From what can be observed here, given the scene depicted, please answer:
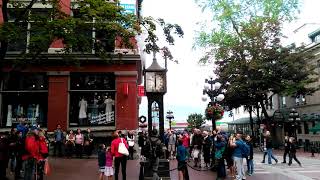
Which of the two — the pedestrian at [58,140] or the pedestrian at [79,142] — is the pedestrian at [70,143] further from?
the pedestrian at [58,140]

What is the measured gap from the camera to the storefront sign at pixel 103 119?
24281 millimetres

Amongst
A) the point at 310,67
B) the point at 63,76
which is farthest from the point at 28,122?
the point at 310,67

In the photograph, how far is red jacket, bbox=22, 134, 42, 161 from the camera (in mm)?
11773

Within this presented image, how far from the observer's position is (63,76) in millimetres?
24141

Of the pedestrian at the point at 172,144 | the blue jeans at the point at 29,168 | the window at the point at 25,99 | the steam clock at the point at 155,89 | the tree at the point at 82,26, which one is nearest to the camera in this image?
the blue jeans at the point at 29,168

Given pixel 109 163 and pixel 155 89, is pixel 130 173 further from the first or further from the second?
pixel 155 89

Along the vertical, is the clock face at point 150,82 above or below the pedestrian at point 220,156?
above

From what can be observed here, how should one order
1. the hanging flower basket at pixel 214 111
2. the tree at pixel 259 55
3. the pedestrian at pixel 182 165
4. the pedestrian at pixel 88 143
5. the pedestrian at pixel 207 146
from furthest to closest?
the tree at pixel 259 55 → the pedestrian at pixel 88 143 → the hanging flower basket at pixel 214 111 → the pedestrian at pixel 207 146 → the pedestrian at pixel 182 165

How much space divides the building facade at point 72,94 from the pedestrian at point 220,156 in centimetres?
940

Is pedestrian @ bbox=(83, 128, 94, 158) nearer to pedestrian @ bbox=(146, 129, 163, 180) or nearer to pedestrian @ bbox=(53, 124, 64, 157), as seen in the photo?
pedestrian @ bbox=(53, 124, 64, 157)

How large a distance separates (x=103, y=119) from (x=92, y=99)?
142cm

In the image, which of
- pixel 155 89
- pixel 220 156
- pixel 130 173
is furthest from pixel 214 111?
pixel 155 89

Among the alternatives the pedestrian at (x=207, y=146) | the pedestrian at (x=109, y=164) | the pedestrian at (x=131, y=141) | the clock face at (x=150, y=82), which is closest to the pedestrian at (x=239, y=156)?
the clock face at (x=150, y=82)

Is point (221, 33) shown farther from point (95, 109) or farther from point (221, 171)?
point (221, 171)
